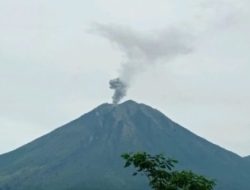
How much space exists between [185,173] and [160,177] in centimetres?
65

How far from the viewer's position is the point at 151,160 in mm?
16062

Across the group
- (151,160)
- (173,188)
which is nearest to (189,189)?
(173,188)

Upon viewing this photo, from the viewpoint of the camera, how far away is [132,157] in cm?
1608

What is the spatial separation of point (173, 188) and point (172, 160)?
109 cm

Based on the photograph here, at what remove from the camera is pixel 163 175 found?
15750 mm

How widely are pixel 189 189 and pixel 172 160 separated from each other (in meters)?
1.24

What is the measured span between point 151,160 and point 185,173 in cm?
94

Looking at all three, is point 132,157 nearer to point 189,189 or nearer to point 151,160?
point 151,160

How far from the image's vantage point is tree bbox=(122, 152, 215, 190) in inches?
607

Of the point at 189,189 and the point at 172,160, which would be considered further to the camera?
the point at 172,160

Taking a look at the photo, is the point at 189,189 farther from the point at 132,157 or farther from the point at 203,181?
the point at 132,157

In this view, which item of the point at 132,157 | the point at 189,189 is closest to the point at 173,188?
the point at 189,189

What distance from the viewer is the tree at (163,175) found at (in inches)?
607

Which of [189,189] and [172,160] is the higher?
[172,160]
